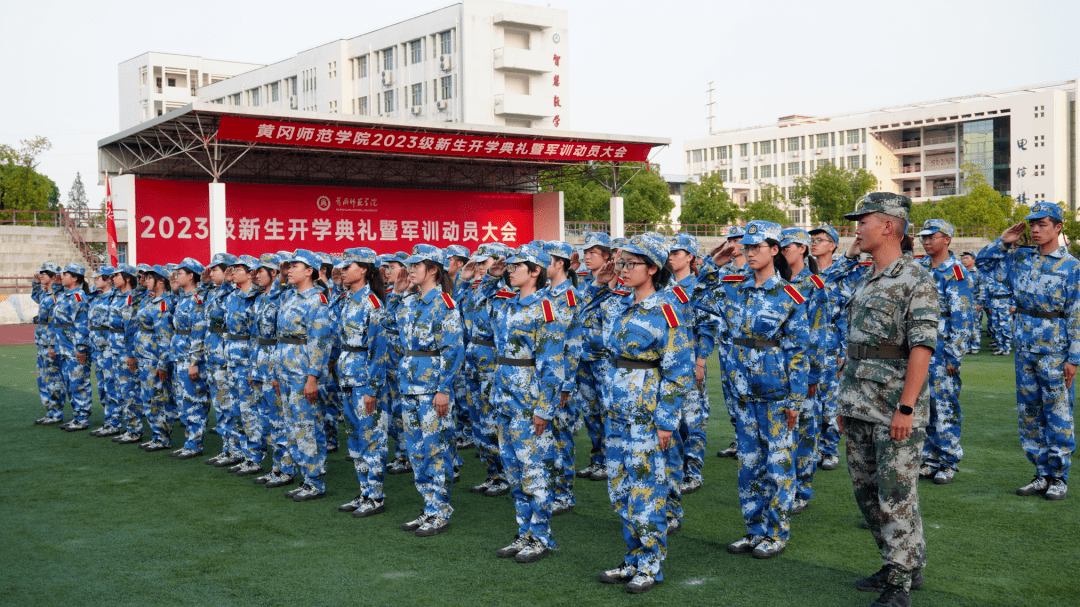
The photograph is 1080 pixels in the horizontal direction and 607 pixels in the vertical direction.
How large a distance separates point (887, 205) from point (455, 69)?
4222cm

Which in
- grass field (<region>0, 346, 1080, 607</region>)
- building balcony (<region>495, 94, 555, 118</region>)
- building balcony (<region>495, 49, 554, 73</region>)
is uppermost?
building balcony (<region>495, 49, 554, 73</region>)

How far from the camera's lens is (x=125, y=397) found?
8.60 meters

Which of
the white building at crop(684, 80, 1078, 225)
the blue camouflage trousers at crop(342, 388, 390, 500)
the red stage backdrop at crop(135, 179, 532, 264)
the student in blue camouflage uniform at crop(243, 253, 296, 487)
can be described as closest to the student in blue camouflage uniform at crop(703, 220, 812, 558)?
the blue camouflage trousers at crop(342, 388, 390, 500)

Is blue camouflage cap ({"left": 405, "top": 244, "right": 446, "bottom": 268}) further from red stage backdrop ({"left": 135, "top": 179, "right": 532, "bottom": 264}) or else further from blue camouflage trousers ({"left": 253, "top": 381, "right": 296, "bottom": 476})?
red stage backdrop ({"left": 135, "top": 179, "right": 532, "bottom": 264})

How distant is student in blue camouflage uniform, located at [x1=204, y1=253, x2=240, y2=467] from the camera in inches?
287

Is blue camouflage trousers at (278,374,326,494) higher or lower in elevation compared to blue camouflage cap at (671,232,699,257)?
lower

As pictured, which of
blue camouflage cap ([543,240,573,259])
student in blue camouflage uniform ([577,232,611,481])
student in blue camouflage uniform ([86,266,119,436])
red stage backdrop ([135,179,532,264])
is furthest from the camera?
red stage backdrop ([135,179,532,264])

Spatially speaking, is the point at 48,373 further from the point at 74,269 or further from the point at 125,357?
the point at 125,357

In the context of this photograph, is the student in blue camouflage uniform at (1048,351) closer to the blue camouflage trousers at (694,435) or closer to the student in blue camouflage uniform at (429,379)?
the blue camouflage trousers at (694,435)

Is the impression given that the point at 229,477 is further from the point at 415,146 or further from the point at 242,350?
the point at 415,146

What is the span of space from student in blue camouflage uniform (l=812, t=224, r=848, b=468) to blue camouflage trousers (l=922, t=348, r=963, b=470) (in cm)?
68

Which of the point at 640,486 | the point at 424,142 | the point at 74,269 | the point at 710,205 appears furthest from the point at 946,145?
the point at 640,486

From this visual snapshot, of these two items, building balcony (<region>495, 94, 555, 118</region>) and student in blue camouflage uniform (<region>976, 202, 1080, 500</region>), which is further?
building balcony (<region>495, 94, 555, 118</region>)

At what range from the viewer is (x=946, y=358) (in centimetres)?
625
